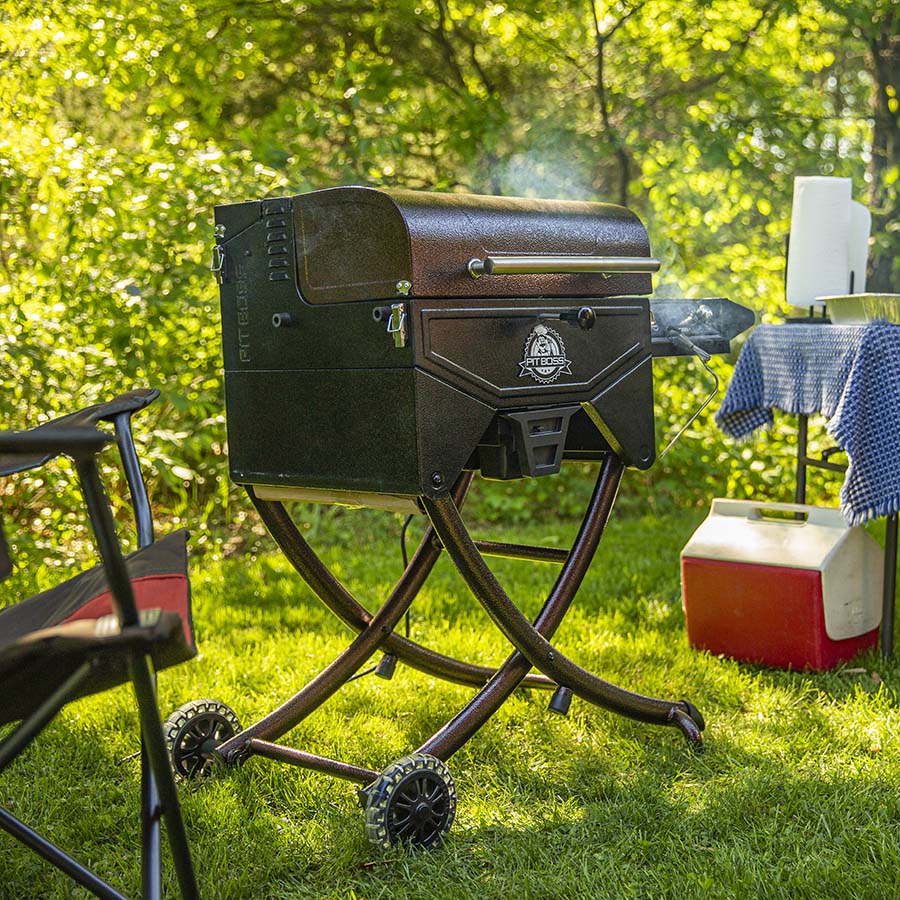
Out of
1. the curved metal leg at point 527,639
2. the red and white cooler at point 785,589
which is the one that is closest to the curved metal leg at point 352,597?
the curved metal leg at point 527,639

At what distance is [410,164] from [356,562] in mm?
2267

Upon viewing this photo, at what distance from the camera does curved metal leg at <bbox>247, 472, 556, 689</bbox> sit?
7.74ft

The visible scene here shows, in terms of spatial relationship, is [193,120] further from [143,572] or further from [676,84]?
[143,572]

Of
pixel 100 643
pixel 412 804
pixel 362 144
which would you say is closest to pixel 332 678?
pixel 412 804

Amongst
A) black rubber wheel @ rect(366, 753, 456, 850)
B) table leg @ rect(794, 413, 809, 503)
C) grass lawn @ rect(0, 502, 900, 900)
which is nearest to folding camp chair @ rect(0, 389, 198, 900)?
grass lawn @ rect(0, 502, 900, 900)

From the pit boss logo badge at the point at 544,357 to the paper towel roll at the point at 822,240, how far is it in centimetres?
149

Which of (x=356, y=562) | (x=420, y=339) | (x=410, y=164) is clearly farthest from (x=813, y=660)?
(x=410, y=164)

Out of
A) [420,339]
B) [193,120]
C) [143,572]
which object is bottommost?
[143,572]

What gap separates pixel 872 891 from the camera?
1791 millimetres

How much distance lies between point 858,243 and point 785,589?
3.83ft

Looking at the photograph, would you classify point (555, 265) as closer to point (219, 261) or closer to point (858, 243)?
point (219, 261)

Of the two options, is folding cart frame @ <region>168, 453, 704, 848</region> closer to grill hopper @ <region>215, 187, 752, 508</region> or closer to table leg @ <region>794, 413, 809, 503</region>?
grill hopper @ <region>215, 187, 752, 508</region>

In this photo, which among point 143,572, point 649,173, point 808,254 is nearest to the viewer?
point 143,572

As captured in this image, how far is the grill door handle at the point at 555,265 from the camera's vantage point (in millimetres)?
1938
